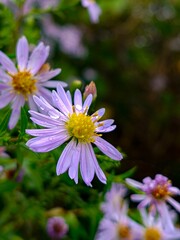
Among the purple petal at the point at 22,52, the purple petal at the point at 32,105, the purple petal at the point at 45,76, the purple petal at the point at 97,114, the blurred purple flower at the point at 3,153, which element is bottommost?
the blurred purple flower at the point at 3,153

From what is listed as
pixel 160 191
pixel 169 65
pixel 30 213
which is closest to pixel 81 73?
pixel 169 65

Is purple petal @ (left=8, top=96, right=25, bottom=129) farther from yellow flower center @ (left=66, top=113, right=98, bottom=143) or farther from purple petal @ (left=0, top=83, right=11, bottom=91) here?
yellow flower center @ (left=66, top=113, right=98, bottom=143)

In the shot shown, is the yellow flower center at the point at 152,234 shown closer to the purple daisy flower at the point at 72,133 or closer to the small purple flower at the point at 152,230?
the small purple flower at the point at 152,230

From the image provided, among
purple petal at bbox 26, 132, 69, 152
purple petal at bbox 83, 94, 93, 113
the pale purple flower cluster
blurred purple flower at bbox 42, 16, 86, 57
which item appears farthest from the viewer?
blurred purple flower at bbox 42, 16, 86, 57

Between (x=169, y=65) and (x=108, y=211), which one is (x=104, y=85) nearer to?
(x=169, y=65)

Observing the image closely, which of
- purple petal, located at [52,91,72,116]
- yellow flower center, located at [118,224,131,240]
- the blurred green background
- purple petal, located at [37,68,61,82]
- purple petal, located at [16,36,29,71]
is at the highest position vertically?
the blurred green background

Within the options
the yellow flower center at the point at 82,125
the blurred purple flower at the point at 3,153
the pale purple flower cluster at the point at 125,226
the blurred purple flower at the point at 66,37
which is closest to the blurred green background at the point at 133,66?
the blurred purple flower at the point at 66,37

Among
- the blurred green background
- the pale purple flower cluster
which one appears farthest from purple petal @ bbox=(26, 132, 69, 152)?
the blurred green background
